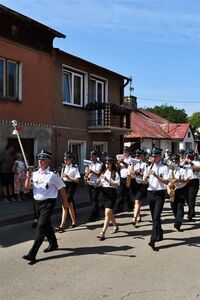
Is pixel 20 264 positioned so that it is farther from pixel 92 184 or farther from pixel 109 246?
pixel 92 184

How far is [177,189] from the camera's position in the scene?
34.2ft

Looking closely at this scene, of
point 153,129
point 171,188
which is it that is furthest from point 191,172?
point 153,129

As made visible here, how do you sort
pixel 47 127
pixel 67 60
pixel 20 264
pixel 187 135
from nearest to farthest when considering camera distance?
pixel 20 264
pixel 47 127
pixel 67 60
pixel 187 135

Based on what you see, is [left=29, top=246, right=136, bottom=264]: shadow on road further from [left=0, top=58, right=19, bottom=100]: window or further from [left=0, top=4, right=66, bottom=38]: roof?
[left=0, top=4, right=66, bottom=38]: roof

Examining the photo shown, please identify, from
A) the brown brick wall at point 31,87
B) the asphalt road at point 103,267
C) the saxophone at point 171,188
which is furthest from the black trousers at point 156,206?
the brown brick wall at point 31,87

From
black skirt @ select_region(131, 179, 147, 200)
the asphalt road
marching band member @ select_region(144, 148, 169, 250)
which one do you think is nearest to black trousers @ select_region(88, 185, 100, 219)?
black skirt @ select_region(131, 179, 147, 200)

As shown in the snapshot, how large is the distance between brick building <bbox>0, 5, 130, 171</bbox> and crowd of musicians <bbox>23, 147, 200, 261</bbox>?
433 cm

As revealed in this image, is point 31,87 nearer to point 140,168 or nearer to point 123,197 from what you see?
point 123,197

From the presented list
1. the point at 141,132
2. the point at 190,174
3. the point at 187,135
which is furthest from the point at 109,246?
the point at 187,135

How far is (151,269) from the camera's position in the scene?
6.84m

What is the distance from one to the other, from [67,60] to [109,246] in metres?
11.6

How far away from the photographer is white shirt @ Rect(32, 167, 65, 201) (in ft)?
25.3

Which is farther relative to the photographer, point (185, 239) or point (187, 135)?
point (187, 135)

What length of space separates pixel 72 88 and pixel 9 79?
4479mm
